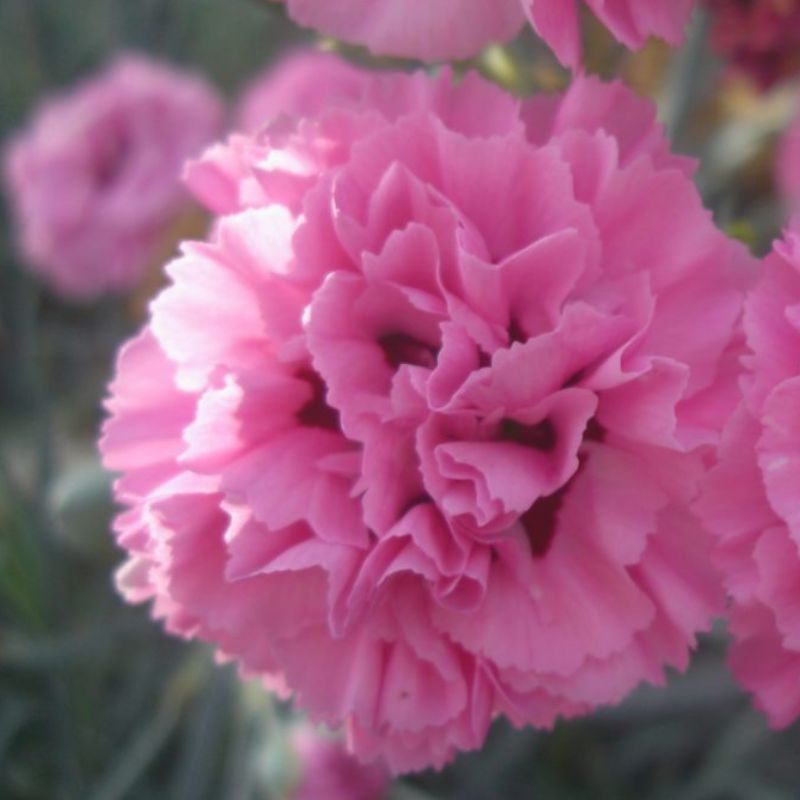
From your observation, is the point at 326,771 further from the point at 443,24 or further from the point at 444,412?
the point at 443,24

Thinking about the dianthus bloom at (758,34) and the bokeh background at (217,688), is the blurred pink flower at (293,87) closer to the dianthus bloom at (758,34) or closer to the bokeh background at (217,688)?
the bokeh background at (217,688)

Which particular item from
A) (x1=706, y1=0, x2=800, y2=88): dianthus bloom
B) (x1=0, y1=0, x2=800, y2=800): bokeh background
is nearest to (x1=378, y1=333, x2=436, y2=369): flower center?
(x1=0, y1=0, x2=800, y2=800): bokeh background

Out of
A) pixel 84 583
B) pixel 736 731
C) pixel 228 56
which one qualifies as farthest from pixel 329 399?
pixel 228 56

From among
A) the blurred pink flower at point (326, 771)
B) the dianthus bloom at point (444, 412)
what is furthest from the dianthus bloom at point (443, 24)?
the blurred pink flower at point (326, 771)

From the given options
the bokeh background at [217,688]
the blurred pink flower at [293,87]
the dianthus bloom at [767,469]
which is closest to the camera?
the dianthus bloom at [767,469]

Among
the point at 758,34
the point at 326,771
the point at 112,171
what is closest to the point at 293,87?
the point at 112,171

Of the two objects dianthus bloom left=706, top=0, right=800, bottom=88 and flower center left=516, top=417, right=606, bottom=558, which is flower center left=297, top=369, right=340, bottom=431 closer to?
flower center left=516, top=417, right=606, bottom=558
